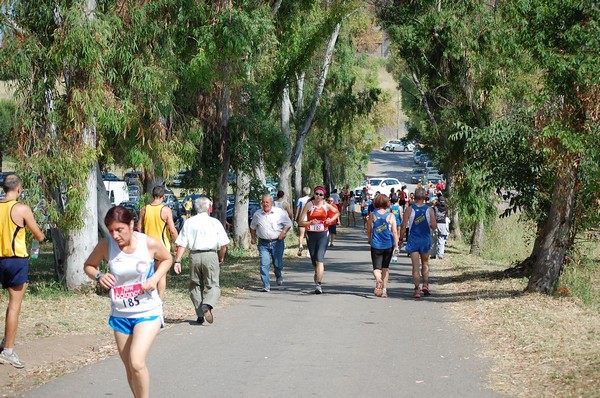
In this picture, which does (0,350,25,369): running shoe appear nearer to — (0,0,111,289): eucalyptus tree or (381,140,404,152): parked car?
(0,0,111,289): eucalyptus tree

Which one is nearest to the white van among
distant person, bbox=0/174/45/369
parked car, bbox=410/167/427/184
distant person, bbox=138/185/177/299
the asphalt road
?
the asphalt road

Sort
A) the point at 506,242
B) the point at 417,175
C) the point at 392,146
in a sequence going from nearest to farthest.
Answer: the point at 506,242 < the point at 417,175 < the point at 392,146

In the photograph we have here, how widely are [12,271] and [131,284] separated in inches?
113

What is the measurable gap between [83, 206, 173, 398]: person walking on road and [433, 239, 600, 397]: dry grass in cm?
356

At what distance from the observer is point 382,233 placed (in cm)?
1584

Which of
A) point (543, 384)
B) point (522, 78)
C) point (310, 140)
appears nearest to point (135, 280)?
point (543, 384)

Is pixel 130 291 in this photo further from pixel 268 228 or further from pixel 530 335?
pixel 268 228

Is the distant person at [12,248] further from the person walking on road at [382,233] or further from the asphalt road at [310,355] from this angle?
the person walking on road at [382,233]

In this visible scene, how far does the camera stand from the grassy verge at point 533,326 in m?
8.76

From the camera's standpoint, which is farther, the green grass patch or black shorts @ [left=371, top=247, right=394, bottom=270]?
the green grass patch

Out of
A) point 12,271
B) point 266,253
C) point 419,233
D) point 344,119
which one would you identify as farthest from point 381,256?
point 344,119

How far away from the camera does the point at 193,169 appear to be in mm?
22484

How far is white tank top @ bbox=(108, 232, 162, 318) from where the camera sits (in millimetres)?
6816

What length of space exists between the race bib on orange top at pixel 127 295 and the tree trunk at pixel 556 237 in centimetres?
985
